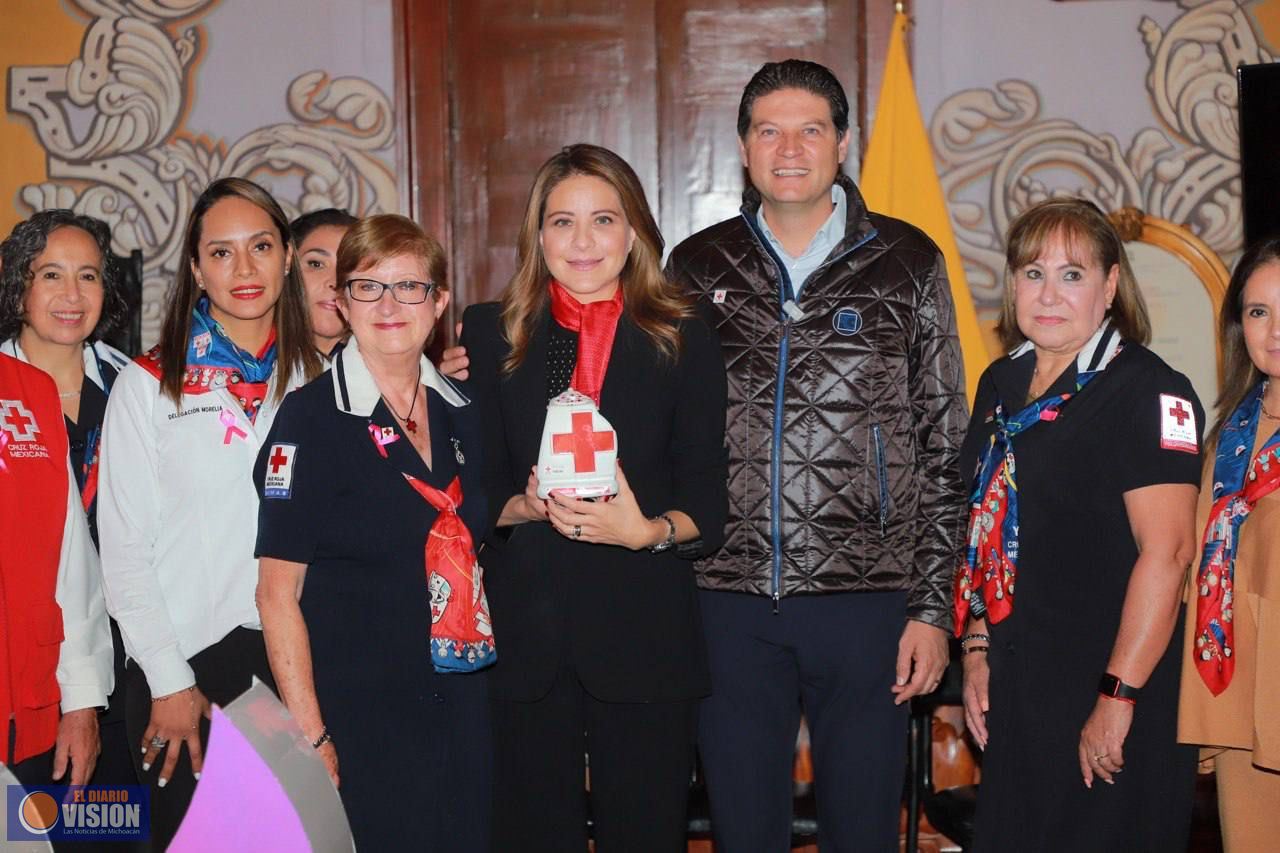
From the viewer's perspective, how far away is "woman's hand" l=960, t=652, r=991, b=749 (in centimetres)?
243

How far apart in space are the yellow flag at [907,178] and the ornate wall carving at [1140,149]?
Result: 238 mm

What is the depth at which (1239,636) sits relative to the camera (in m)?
2.34

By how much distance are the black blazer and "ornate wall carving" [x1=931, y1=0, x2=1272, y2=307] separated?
85.5 inches

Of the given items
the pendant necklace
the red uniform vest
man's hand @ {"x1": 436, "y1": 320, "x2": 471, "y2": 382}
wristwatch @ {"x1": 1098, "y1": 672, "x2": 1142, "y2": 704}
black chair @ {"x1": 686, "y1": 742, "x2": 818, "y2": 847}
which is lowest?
black chair @ {"x1": 686, "y1": 742, "x2": 818, "y2": 847}

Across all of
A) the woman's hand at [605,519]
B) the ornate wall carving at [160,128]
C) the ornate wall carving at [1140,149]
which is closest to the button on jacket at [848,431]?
the woman's hand at [605,519]

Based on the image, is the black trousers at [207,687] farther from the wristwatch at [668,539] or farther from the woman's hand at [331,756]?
the wristwatch at [668,539]

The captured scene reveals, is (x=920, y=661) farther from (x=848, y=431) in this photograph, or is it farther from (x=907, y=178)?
(x=907, y=178)

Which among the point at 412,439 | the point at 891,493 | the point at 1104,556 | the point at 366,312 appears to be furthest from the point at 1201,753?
the point at 366,312

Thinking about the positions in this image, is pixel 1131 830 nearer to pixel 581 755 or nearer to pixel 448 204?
pixel 581 755

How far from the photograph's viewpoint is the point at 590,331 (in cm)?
227

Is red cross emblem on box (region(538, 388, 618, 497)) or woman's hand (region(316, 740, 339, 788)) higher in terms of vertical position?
red cross emblem on box (region(538, 388, 618, 497))

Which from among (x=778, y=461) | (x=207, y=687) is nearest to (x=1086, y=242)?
(x=778, y=461)

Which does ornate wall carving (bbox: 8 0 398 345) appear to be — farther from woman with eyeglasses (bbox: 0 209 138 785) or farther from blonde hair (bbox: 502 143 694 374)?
blonde hair (bbox: 502 143 694 374)

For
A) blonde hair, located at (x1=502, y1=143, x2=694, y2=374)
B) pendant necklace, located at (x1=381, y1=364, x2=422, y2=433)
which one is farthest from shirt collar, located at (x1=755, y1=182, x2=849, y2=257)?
pendant necklace, located at (x1=381, y1=364, x2=422, y2=433)
